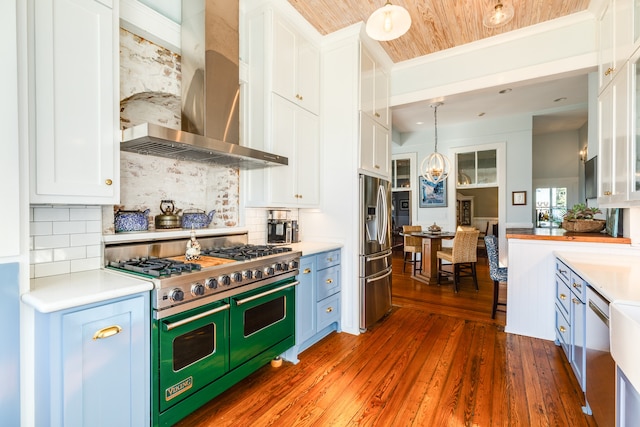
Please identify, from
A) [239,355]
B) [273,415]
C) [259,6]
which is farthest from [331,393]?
[259,6]

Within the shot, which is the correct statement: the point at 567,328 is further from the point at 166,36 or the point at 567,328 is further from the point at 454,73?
the point at 166,36

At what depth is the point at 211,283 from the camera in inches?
71.7

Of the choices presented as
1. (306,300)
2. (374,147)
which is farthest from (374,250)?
(374,147)

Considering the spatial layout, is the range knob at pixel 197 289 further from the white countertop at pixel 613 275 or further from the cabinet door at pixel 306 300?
the white countertop at pixel 613 275

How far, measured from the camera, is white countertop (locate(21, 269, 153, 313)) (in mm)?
1292

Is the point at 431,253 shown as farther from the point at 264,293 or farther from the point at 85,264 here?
the point at 85,264

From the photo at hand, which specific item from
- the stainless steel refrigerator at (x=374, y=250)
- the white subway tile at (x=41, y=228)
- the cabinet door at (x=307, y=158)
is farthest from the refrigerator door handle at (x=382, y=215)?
the white subway tile at (x=41, y=228)

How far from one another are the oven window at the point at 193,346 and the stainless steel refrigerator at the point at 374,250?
176cm

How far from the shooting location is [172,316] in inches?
65.7

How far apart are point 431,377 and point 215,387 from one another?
1.59 m

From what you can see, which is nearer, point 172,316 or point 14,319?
point 14,319

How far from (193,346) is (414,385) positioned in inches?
62.7

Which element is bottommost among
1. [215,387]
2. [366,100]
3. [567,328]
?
[215,387]

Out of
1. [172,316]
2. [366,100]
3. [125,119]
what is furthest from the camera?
[366,100]
